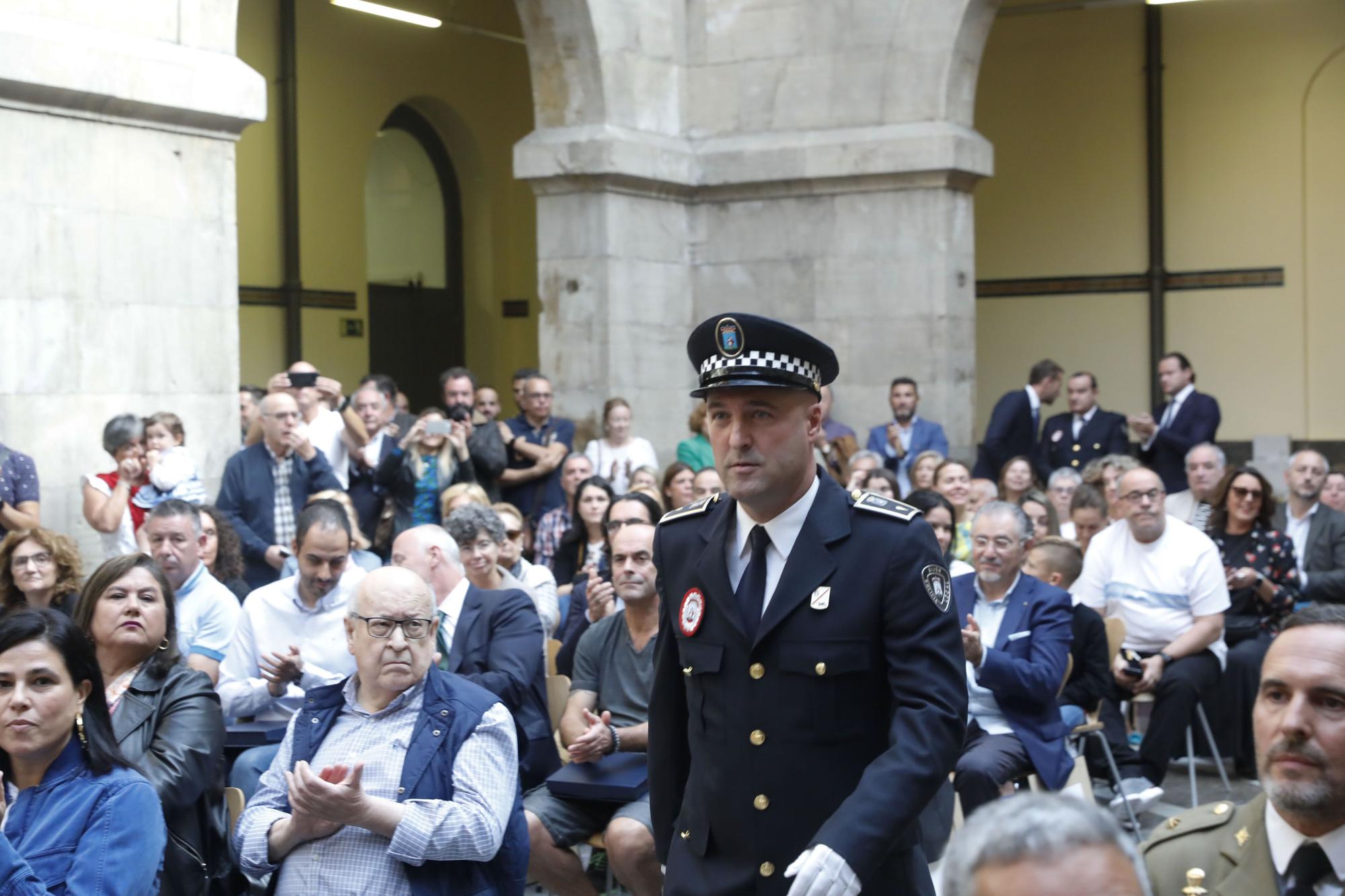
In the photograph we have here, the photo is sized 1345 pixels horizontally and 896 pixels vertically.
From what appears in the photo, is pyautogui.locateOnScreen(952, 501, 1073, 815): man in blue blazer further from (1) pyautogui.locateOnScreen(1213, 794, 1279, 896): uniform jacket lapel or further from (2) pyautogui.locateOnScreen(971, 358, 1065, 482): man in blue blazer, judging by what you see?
(2) pyautogui.locateOnScreen(971, 358, 1065, 482): man in blue blazer

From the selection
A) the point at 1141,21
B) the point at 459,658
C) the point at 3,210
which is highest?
the point at 1141,21

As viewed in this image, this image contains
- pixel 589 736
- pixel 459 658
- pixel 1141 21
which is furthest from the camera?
pixel 1141 21

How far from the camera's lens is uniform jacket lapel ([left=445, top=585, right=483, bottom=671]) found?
5.54 metres

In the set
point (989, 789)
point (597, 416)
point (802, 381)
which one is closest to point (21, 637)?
point (802, 381)

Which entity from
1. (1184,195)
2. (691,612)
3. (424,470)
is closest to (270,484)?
(424,470)

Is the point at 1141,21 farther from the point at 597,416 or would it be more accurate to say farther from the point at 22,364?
the point at 22,364

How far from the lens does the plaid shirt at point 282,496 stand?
780 centimetres

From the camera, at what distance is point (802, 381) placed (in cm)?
304

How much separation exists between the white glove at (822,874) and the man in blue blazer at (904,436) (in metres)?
8.22

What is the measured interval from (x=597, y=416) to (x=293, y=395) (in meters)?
3.24

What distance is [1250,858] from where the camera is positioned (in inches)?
102

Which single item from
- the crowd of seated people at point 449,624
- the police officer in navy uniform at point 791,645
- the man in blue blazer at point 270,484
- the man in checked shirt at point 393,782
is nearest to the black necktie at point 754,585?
the police officer in navy uniform at point 791,645

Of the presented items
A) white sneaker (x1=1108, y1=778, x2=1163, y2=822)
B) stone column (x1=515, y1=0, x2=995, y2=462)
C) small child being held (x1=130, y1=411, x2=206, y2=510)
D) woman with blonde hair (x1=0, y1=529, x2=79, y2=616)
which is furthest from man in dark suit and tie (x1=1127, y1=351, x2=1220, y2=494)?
woman with blonde hair (x1=0, y1=529, x2=79, y2=616)

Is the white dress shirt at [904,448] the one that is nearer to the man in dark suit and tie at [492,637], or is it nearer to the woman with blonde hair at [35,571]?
the man in dark suit and tie at [492,637]
